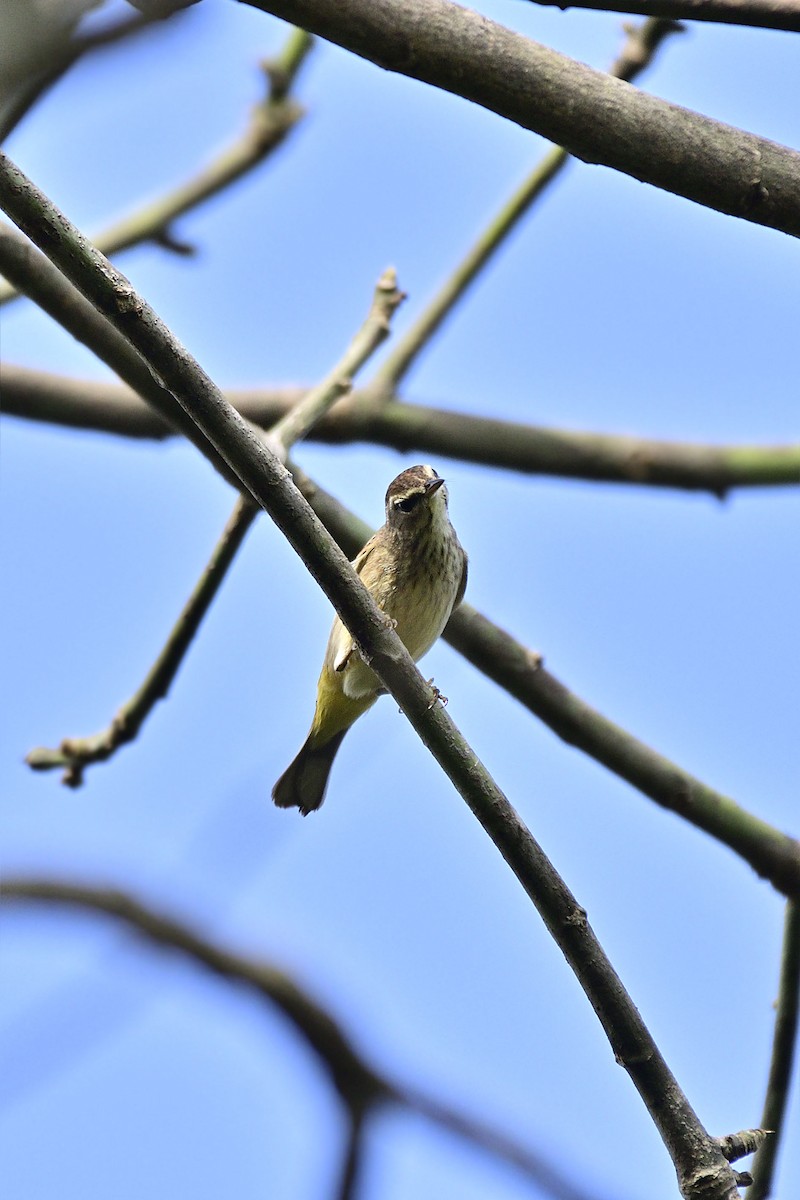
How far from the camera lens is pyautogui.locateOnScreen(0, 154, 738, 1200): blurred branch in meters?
3.44

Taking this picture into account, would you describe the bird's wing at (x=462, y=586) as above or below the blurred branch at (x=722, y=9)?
above

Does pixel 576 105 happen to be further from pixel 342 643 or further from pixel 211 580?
pixel 342 643

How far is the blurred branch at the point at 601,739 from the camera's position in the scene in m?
5.39

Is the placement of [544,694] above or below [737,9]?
below

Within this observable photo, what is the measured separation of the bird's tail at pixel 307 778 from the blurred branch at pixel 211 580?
3.78 feet

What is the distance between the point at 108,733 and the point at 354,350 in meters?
2.10

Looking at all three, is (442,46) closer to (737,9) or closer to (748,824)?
(737,9)

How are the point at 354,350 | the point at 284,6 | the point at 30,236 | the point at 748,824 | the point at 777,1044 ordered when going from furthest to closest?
the point at 354,350 < the point at 748,824 < the point at 777,1044 < the point at 284,6 < the point at 30,236

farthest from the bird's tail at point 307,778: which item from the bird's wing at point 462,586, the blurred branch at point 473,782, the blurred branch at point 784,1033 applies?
the blurred branch at point 473,782

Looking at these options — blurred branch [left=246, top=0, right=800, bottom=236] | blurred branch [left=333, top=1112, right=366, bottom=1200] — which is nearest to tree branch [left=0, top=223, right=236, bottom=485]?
blurred branch [left=246, top=0, right=800, bottom=236]

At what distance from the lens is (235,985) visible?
157 inches

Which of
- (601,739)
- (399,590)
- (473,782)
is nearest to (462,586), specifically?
(399,590)

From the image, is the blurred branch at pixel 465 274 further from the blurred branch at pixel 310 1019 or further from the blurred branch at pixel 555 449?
the blurred branch at pixel 310 1019

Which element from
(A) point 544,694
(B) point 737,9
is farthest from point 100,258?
(A) point 544,694
